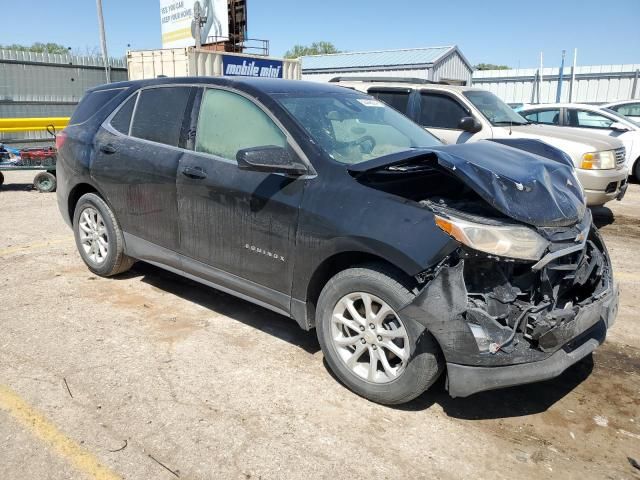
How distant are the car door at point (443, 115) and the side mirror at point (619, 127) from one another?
444cm

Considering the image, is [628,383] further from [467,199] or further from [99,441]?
[99,441]

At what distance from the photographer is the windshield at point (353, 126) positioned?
360 centimetres

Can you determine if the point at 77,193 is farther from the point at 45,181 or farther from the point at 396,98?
the point at 45,181

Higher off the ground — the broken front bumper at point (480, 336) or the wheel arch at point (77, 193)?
the wheel arch at point (77, 193)

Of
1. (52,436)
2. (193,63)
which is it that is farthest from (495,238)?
(193,63)

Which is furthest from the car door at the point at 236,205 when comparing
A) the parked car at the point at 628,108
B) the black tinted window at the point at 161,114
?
the parked car at the point at 628,108

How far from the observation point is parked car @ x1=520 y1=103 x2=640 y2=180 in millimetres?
10867

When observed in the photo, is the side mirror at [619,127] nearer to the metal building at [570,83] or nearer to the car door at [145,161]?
the car door at [145,161]

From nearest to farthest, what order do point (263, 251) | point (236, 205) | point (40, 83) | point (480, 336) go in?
1. point (480, 336)
2. point (263, 251)
3. point (236, 205)
4. point (40, 83)

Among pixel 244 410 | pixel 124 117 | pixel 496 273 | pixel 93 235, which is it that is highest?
pixel 124 117

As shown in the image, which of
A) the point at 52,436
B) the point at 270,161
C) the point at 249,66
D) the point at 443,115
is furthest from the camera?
the point at 249,66

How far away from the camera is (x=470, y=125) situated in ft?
25.3

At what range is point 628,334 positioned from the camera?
425 cm

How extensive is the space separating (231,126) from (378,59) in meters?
30.5
